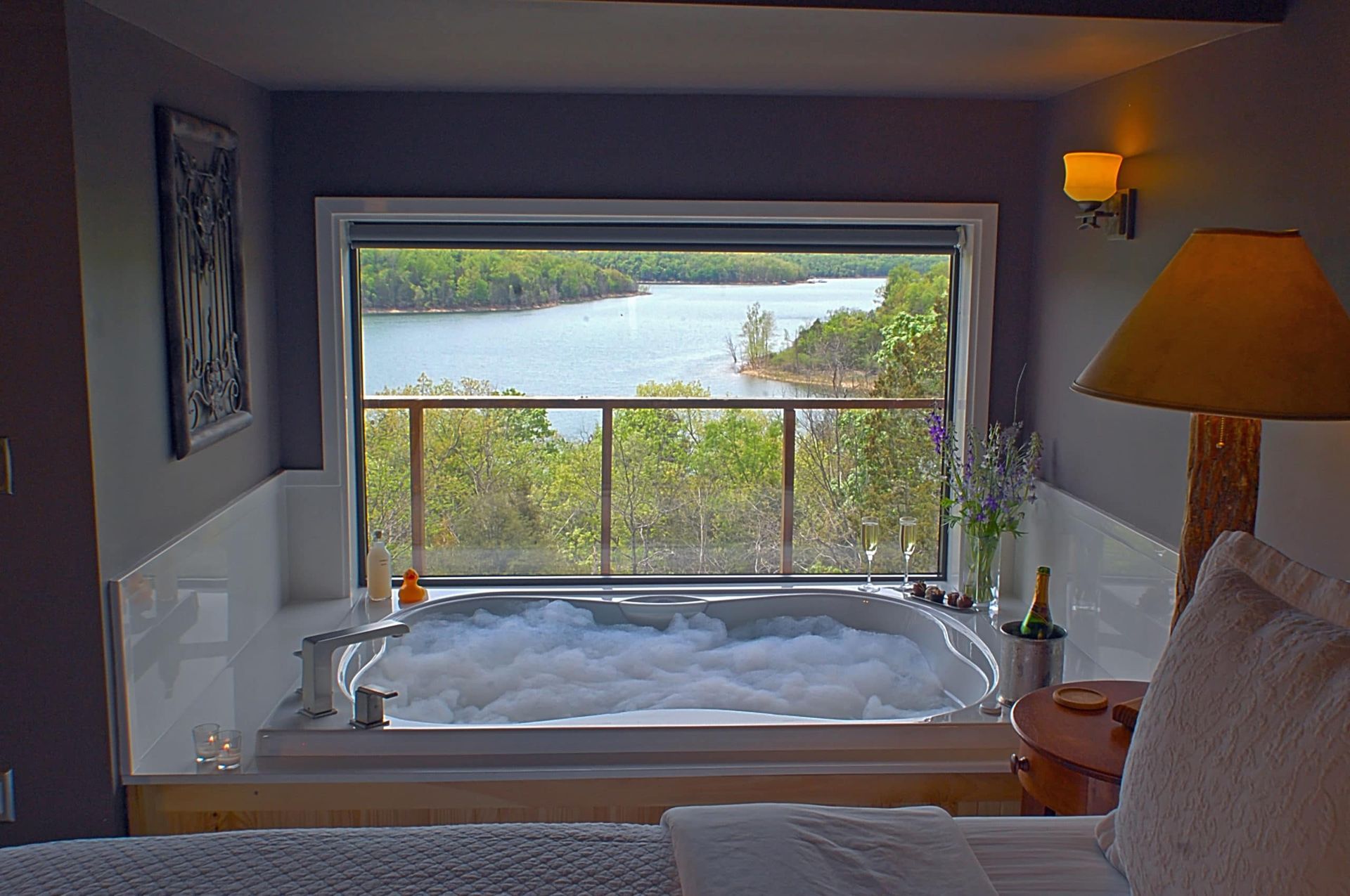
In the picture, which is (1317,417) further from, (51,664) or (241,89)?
(241,89)

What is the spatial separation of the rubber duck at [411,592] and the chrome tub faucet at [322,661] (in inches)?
44.7

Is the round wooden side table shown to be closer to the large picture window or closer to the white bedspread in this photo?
the white bedspread

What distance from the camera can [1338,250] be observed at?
230 centimetres

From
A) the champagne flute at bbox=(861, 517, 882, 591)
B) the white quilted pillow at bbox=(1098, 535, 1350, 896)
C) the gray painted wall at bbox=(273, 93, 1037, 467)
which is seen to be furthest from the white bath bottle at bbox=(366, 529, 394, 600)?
the white quilted pillow at bbox=(1098, 535, 1350, 896)

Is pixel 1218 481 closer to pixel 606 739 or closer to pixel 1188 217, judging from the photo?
pixel 1188 217

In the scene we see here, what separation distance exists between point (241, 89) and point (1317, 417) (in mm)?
3136

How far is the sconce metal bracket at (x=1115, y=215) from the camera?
3213 millimetres

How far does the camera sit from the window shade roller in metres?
4.08

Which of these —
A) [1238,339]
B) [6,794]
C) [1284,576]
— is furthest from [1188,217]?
[6,794]

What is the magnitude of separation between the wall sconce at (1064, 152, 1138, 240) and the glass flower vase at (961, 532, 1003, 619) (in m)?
1.15

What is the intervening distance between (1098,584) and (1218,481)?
1.44 metres

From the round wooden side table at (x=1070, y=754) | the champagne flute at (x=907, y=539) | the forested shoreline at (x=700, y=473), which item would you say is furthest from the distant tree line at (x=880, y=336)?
the round wooden side table at (x=1070, y=754)

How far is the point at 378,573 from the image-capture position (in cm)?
409

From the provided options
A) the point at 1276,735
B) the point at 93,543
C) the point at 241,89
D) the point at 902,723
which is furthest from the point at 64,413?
Answer: the point at 1276,735
